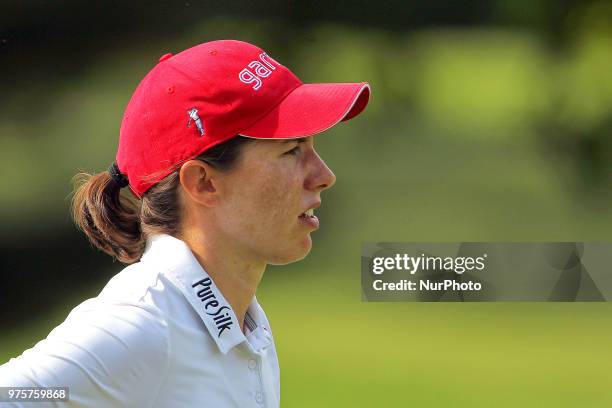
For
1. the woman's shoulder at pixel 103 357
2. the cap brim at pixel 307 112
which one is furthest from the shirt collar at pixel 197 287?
the cap brim at pixel 307 112

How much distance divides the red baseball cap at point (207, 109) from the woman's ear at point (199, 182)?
2 centimetres

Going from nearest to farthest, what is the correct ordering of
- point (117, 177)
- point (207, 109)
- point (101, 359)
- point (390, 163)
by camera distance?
point (101, 359)
point (207, 109)
point (117, 177)
point (390, 163)

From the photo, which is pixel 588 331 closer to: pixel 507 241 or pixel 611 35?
pixel 507 241

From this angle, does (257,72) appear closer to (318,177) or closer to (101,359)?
(318,177)

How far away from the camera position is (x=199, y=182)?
60.4 inches

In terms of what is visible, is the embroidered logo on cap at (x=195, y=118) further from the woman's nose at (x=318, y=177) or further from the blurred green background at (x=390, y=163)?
the blurred green background at (x=390, y=163)

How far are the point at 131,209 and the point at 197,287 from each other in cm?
26

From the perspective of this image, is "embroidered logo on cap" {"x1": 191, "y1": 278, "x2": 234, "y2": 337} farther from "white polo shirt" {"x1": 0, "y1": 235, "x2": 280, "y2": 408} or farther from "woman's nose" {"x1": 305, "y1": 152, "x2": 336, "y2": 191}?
"woman's nose" {"x1": 305, "y1": 152, "x2": 336, "y2": 191}

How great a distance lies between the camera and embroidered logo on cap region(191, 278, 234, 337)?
1460mm

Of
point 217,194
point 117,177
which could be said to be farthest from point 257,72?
point 117,177

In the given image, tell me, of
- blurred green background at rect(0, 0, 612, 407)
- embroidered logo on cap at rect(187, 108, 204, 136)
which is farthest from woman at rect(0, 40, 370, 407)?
blurred green background at rect(0, 0, 612, 407)

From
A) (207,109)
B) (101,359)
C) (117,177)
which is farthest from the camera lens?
(117,177)

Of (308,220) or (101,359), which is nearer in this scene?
(101,359)

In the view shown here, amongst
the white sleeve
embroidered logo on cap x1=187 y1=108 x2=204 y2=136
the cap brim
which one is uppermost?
the cap brim
